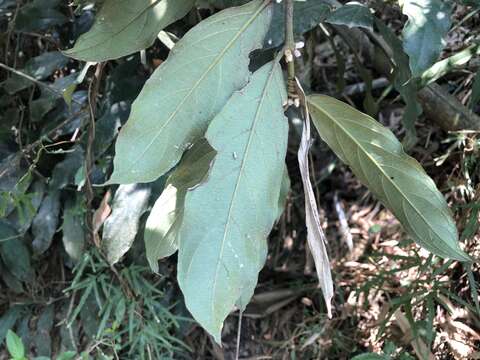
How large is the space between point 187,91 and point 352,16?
15.0 inches

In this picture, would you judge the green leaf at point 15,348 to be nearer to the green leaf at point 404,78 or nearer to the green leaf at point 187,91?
the green leaf at point 187,91

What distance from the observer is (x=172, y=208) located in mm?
909

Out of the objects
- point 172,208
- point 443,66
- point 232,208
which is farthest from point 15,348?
point 443,66

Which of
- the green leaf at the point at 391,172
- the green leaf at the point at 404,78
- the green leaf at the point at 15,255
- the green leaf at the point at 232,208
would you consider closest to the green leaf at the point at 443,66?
the green leaf at the point at 404,78

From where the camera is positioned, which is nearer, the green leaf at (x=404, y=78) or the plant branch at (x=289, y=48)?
the plant branch at (x=289, y=48)

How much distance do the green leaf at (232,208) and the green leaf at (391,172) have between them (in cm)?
10

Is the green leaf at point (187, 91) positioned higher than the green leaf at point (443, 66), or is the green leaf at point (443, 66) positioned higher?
the green leaf at point (187, 91)

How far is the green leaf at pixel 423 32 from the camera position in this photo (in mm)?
831

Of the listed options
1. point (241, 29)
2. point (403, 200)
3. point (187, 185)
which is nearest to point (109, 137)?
point (187, 185)

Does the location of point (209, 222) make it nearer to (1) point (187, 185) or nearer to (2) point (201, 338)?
(1) point (187, 185)

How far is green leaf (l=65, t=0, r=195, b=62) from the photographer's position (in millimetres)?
817

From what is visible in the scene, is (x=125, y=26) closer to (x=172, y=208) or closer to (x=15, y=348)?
(x=172, y=208)

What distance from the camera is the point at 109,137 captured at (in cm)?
121

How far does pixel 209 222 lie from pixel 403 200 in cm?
28
